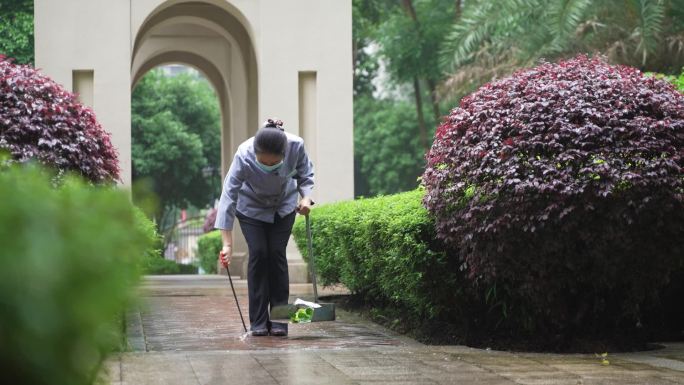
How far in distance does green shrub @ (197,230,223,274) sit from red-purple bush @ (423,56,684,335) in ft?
56.6

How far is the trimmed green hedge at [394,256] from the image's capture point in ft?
23.7

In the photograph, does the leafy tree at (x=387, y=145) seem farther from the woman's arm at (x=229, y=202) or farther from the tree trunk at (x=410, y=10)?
the woman's arm at (x=229, y=202)

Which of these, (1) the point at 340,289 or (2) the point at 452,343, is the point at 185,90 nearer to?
(1) the point at 340,289

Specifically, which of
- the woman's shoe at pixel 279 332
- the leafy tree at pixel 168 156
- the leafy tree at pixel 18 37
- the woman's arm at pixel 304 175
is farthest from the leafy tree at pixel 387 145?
the woman's shoe at pixel 279 332

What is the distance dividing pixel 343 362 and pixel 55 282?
15.2 feet

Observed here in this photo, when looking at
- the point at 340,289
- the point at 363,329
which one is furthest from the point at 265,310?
the point at 340,289

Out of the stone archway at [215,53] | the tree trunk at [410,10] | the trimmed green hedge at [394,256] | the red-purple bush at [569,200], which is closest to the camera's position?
the red-purple bush at [569,200]

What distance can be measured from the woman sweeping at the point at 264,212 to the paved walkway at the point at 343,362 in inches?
13.4

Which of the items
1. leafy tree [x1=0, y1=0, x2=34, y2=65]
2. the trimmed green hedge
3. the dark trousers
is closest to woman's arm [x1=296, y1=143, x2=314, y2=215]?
the dark trousers

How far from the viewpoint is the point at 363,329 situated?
8430mm

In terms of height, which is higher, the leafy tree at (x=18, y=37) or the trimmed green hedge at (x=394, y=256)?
the leafy tree at (x=18, y=37)

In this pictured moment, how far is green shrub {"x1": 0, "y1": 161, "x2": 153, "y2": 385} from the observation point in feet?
5.41

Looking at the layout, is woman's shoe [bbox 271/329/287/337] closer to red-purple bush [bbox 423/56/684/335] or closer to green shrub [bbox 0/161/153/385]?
red-purple bush [bbox 423/56/684/335]

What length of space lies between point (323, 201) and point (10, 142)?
7.45 metres
